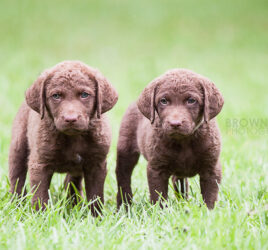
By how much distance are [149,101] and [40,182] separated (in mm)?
1433

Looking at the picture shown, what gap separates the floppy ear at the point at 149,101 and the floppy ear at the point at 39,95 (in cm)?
102

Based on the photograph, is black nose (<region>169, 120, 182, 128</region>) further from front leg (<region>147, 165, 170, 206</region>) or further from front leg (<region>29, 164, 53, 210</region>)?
front leg (<region>29, 164, 53, 210</region>)

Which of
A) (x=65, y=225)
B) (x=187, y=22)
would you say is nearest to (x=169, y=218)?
(x=65, y=225)

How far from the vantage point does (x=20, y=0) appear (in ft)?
75.1

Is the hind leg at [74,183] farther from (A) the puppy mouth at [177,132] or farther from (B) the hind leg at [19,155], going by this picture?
(A) the puppy mouth at [177,132]

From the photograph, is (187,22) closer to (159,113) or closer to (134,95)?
(134,95)

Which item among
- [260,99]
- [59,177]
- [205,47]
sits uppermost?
[205,47]

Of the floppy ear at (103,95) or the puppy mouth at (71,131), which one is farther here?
the floppy ear at (103,95)

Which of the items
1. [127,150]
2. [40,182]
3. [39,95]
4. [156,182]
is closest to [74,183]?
[127,150]

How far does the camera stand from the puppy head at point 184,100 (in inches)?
196

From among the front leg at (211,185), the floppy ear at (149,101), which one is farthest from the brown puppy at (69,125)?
the front leg at (211,185)

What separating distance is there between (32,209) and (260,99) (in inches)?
344

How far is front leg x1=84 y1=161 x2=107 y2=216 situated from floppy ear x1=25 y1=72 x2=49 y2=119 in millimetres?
830

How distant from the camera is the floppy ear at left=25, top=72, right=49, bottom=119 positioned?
5176mm
